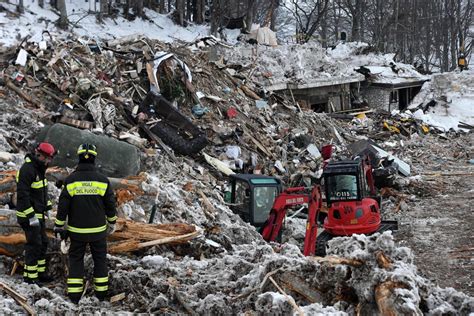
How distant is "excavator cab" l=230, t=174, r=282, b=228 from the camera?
9.48 meters

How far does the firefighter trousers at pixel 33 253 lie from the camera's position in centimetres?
525

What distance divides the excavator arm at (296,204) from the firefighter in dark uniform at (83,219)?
3828mm

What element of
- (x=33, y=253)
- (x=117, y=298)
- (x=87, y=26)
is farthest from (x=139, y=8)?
(x=117, y=298)

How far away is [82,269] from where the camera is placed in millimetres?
5109

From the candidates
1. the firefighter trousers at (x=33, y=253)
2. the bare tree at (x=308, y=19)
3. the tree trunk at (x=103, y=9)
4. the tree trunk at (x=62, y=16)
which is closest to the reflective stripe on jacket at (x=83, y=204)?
the firefighter trousers at (x=33, y=253)

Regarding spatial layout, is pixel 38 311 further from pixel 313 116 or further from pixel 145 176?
pixel 313 116

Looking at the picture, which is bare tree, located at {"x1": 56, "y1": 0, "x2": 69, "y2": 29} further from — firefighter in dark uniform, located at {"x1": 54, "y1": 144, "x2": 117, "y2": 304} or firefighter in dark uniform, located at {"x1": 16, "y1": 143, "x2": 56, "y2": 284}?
firefighter in dark uniform, located at {"x1": 54, "y1": 144, "x2": 117, "y2": 304}

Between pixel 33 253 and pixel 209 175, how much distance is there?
22.7 feet

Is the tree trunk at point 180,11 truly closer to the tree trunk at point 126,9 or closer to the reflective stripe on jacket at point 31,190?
the tree trunk at point 126,9

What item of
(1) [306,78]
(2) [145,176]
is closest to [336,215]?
(2) [145,176]

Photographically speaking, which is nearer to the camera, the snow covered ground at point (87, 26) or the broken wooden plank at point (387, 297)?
the broken wooden plank at point (387, 297)

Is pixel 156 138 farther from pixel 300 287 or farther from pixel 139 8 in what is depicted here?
pixel 139 8

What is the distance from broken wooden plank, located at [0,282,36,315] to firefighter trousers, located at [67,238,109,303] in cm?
41

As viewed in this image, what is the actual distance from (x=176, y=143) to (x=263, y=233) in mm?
4297
